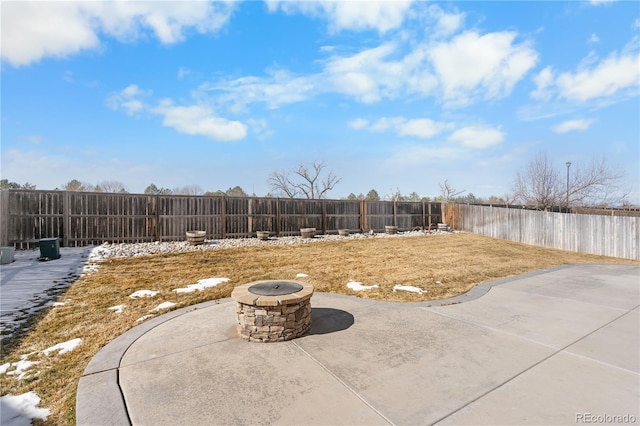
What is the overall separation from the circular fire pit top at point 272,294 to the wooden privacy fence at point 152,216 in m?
9.69

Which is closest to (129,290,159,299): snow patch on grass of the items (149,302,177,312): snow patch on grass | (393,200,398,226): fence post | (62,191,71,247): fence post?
(149,302,177,312): snow patch on grass

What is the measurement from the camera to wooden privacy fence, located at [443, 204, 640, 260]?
37.5ft

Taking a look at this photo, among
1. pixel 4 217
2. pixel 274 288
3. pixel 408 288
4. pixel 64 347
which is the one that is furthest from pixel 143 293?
pixel 4 217

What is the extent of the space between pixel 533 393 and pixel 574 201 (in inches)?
939

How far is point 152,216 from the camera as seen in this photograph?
39.0 feet

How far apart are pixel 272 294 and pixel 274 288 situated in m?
0.29

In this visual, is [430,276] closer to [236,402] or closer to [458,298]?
[458,298]

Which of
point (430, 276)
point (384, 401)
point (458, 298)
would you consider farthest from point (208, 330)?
point (430, 276)

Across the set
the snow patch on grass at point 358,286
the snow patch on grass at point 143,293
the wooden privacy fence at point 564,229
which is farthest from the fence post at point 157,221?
the wooden privacy fence at point 564,229

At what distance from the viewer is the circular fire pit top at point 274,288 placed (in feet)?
12.3

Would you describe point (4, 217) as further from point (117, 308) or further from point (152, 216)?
point (117, 308)

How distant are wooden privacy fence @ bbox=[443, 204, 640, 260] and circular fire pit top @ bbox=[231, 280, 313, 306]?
46.1 feet

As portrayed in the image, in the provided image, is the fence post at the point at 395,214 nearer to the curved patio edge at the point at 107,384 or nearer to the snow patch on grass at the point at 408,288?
the snow patch on grass at the point at 408,288

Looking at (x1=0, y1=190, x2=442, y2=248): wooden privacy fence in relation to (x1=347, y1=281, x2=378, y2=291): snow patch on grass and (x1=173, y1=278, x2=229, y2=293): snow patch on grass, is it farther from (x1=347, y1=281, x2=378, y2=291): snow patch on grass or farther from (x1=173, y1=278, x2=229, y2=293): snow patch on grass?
(x1=347, y1=281, x2=378, y2=291): snow patch on grass
